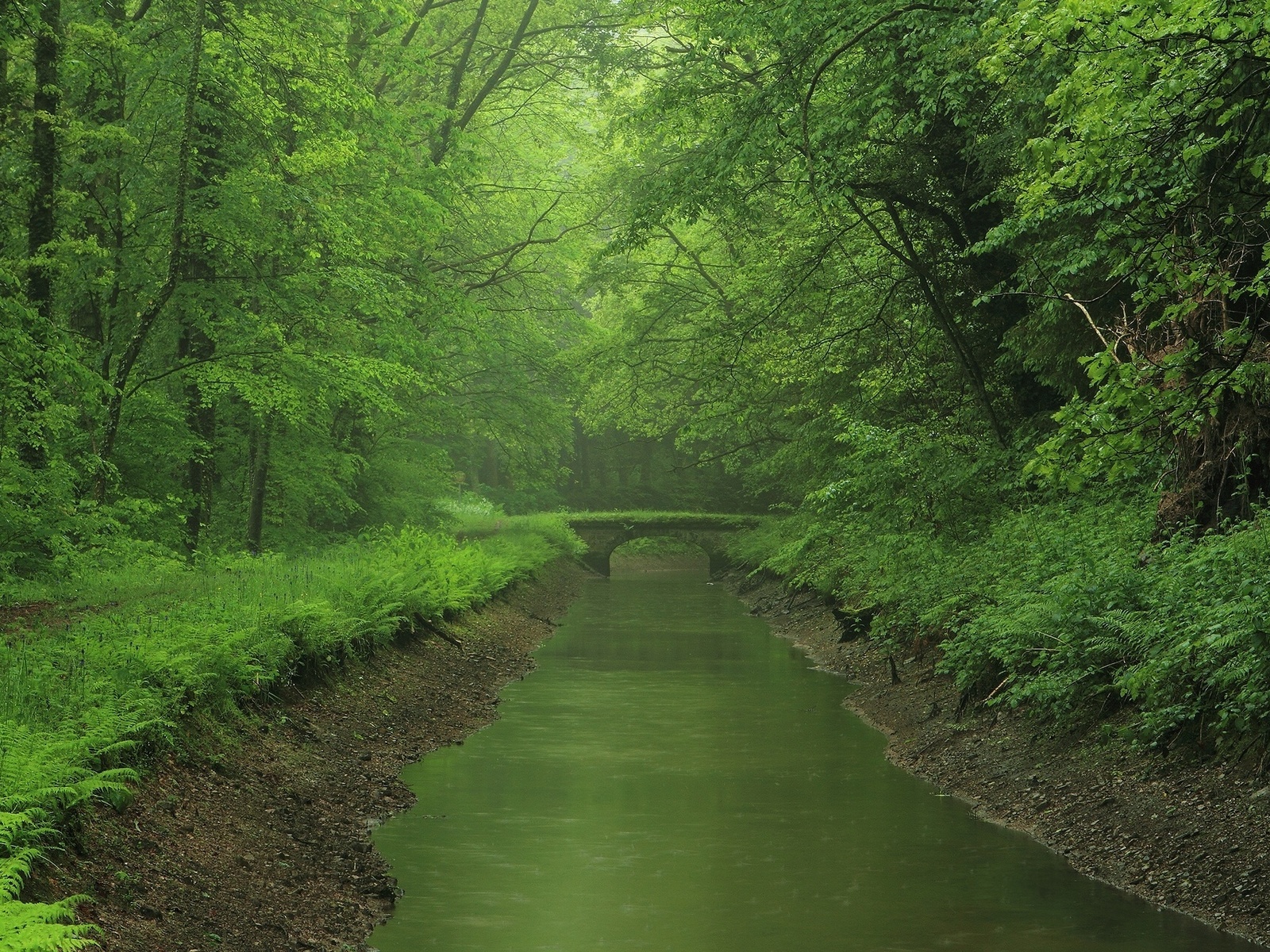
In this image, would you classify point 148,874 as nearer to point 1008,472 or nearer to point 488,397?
point 1008,472

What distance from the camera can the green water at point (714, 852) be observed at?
8852 millimetres

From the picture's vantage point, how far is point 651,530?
4566 cm

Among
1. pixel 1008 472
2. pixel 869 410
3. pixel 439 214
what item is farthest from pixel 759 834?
pixel 439 214

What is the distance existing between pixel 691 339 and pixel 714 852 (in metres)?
21.7

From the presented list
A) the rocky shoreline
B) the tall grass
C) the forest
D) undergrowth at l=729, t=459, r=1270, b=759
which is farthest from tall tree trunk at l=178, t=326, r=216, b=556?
the tall grass

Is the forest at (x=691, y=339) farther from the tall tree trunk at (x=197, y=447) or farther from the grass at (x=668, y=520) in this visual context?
the grass at (x=668, y=520)

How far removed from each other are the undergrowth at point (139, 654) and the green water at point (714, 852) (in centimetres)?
198

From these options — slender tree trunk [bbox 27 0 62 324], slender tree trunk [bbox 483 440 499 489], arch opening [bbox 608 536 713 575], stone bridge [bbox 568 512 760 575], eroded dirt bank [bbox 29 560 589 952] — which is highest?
slender tree trunk [bbox 27 0 62 324]

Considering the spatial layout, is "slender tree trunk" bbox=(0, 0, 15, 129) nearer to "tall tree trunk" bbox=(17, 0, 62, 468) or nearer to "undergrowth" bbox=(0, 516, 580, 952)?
"tall tree trunk" bbox=(17, 0, 62, 468)

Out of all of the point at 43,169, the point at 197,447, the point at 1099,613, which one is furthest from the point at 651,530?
the point at 1099,613

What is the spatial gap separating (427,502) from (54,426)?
16807mm

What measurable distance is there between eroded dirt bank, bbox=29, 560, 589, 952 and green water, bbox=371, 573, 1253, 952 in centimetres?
34

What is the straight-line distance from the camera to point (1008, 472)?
1608 centimetres

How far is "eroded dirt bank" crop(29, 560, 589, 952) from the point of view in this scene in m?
7.13
